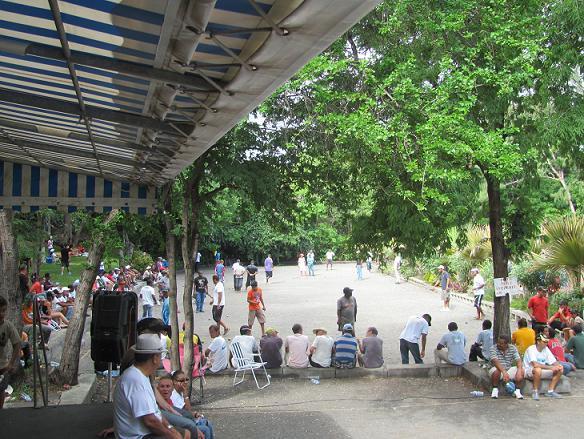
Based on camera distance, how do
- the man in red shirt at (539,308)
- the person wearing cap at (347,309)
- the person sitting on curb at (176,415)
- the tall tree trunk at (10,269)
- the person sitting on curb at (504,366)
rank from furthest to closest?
the person wearing cap at (347,309) → the man in red shirt at (539,308) → the person sitting on curb at (504,366) → the tall tree trunk at (10,269) → the person sitting on curb at (176,415)

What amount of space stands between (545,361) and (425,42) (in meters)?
5.65

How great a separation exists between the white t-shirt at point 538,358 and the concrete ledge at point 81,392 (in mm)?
6928

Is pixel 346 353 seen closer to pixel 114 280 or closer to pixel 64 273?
pixel 114 280

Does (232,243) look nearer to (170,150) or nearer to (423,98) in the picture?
(423,98)

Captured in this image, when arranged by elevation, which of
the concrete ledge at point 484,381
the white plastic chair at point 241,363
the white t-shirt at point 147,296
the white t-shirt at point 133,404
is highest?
the white t-shirt at point 147,296

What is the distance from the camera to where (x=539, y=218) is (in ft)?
39.1

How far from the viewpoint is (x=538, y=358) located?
10055 mm

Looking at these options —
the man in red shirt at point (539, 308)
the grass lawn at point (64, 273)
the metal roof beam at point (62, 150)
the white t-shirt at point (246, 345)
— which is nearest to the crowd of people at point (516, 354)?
the man in red shirt at point (539, 308)

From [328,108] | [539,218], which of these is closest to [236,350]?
[328,108]

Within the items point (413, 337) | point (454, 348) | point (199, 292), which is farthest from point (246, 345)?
point (199, 292)

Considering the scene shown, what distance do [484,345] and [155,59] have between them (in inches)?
386

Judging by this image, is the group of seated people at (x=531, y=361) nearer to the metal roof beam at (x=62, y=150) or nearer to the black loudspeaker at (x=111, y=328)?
the black loudspeaker at (x=111, y=328)

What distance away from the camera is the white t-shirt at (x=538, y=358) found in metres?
10.0

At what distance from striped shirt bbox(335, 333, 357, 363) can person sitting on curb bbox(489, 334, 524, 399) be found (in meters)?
2.53
